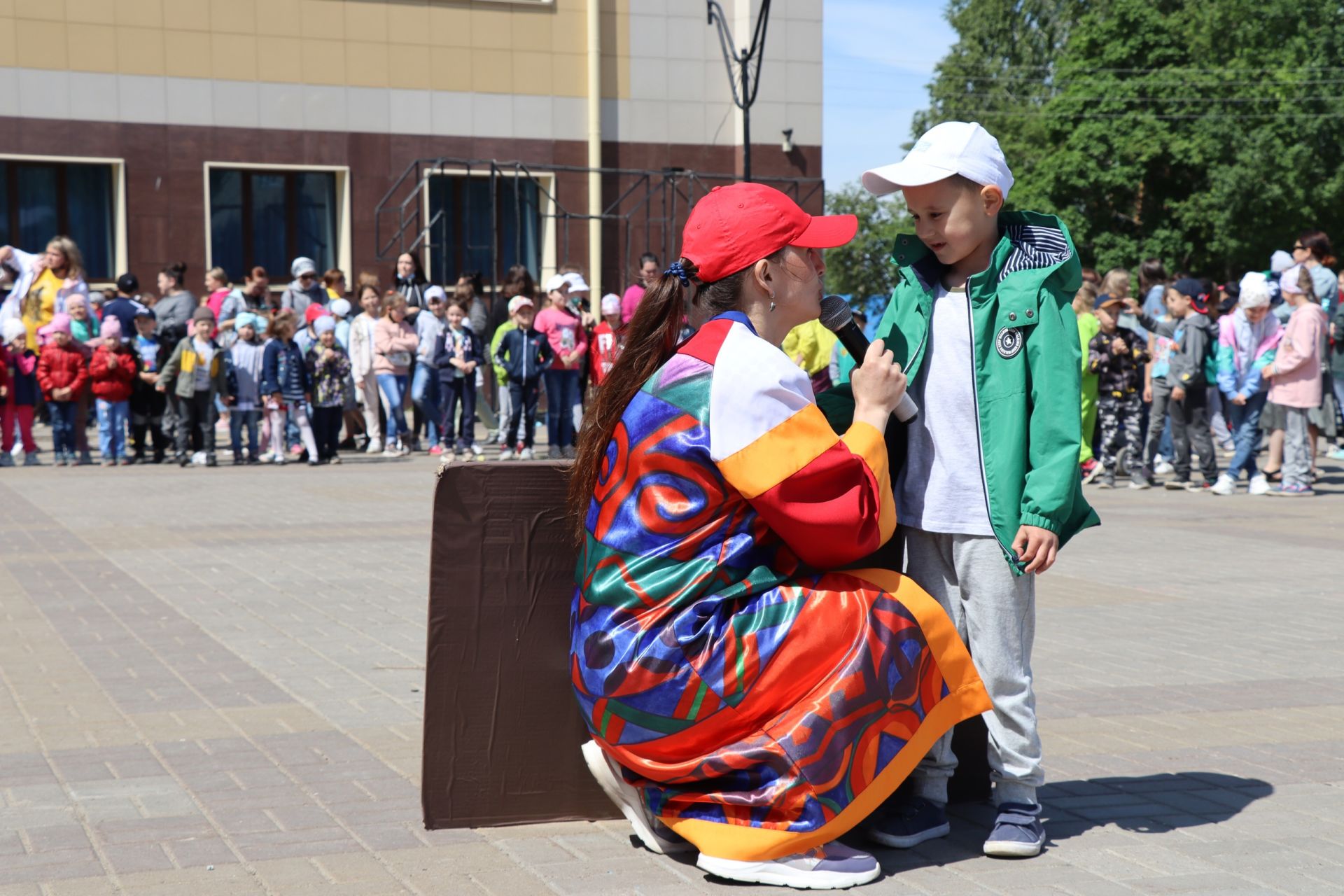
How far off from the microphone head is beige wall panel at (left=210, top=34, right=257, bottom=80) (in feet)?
76.1

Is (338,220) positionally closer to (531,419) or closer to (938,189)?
(531,419)

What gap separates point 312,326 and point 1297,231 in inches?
1455

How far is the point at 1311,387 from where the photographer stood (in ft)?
44.3

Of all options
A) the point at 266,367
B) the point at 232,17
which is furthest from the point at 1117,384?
the point at 232,17

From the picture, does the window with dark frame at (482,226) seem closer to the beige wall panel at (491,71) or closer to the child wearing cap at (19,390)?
the beige wall panel at (491,71)

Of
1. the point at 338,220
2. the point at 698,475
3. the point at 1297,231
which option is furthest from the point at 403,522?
the point at 1297,231

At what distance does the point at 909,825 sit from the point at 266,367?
13.3 metres

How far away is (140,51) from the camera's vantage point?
2470 centimetres

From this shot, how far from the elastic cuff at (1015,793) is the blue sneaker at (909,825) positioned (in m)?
0.18

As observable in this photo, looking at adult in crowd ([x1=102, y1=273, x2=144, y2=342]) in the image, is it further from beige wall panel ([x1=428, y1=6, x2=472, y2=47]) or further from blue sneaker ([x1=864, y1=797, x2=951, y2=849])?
blue sneaker ([x1=864, y1=797, x2=951, y2=849])

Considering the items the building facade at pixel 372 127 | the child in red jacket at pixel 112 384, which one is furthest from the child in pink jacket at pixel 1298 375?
the building facade at pixel 372 127

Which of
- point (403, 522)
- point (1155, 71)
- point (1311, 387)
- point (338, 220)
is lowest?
point (403, 522)

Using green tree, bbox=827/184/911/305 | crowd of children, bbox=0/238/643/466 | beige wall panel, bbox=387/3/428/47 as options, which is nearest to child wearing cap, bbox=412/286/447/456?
crowd of children, bbox=0/238/643/466

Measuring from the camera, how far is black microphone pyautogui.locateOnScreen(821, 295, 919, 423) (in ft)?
13.0
